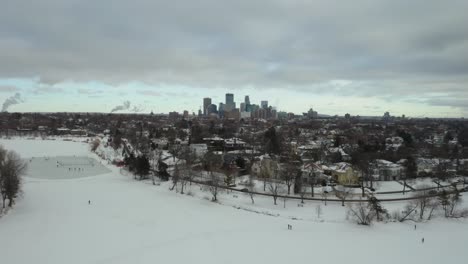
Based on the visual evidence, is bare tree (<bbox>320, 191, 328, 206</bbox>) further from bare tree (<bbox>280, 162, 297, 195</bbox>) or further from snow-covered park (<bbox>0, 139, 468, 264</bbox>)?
bare tree (<bbox>280, 162, 297, 195</bbox>)

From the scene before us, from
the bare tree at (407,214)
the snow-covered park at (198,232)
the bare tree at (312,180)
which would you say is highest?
the bare tree at (312,180)

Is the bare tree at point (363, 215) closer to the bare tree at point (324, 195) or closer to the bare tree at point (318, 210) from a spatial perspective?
the bare tree at point (318, 210)

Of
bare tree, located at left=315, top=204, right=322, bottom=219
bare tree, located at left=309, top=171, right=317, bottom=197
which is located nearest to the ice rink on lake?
bare tree, located at left=309, top=171, right=317, bottom=197

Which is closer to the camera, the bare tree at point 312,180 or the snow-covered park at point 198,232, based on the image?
the snow-covered park at point 198,232

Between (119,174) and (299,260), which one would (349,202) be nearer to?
(299,260)

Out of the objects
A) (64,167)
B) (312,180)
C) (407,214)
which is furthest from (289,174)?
(64,167)

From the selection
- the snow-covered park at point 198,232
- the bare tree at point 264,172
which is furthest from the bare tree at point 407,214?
the bare tree at point 264,172
